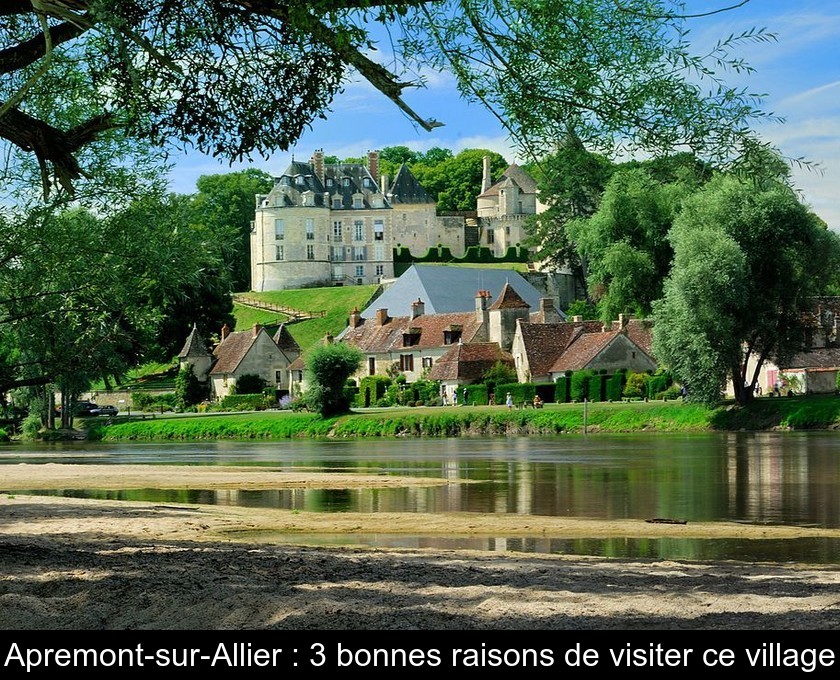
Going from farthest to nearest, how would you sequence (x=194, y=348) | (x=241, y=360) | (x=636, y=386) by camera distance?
(x=194, y=348)
(x=241, y=360)
(x=636, y=386)

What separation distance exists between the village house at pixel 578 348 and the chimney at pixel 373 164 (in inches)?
3049

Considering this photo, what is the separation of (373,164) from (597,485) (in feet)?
414

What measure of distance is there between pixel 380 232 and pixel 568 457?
10955cm

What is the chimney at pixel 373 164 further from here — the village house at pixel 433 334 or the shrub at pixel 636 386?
the shrub at pixel 636 386

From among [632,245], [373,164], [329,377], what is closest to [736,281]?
[632,245]

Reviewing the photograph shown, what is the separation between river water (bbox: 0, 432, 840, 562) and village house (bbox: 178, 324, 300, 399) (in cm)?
4177

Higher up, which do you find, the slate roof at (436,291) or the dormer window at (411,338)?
the slate roof at (436,291)

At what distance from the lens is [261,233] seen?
13988cm

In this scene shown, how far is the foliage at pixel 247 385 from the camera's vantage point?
8638 cm

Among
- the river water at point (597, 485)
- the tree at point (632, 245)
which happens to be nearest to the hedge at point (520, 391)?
the tree at point (632, 245)

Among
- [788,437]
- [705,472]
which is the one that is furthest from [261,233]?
[705,472]

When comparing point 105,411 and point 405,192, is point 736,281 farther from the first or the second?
point 405,192

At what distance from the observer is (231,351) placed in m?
91.0

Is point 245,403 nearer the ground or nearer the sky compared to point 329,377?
nearer the ground
